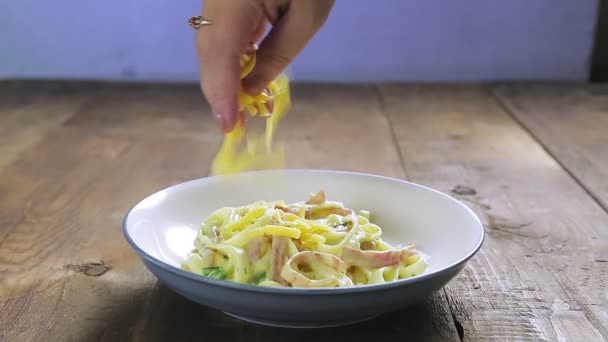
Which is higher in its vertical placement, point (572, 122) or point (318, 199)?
point (318, 199)

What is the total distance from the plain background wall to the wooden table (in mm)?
191

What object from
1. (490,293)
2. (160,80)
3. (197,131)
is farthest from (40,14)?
(490,293)

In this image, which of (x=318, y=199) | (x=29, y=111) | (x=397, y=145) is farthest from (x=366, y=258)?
(x=29, y=111)

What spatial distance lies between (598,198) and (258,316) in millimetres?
781

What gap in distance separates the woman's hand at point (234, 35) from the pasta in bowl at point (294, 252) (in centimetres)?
15

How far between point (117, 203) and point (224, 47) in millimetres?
431

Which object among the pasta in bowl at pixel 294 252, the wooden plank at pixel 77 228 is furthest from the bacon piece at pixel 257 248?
the wooden plank at pixel 77 228

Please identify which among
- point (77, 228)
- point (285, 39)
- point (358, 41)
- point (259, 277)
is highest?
point (285, 39)

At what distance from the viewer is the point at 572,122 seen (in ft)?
6.26

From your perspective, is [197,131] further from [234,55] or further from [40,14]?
[40,14]

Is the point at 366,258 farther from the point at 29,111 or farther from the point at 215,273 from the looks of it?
the point at 29,111

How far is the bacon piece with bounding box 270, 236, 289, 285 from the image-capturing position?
82cm

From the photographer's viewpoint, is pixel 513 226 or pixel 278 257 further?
pixel 513 226

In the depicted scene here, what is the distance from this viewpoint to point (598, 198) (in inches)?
51.8
